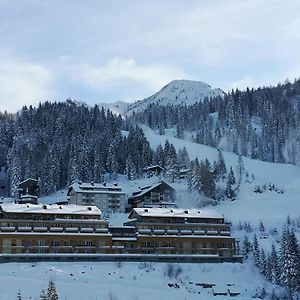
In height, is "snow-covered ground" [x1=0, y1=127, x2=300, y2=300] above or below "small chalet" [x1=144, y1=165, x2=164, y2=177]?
below

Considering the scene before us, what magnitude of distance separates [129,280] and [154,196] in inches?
2123

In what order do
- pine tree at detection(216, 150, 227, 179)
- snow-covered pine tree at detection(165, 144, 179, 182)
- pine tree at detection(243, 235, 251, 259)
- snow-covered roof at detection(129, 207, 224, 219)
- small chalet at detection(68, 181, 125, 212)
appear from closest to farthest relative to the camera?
1. snow-covered roof at detection(129, 207, 224, 219)
2. pine tree at detection(243, 235, 251, 259)
3. small chalet at detection(68, 181, 125, 212)
4. snow-covered pine tree at detection(165, 144, 179, 182)
5. pine tree at detection(216, 150, 227, 179)

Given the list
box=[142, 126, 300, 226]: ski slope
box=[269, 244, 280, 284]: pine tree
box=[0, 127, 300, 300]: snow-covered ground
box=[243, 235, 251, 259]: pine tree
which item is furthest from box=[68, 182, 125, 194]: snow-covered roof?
box=[269, 244, 280, 284]: pine tree

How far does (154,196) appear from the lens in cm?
12688

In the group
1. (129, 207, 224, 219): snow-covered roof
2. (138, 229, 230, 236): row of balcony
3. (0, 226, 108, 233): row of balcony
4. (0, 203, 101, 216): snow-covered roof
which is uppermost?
(0, 203, 101, 216): snow-covered roof

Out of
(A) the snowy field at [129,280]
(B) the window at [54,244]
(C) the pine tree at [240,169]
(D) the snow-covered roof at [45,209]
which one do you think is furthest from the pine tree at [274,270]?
(C) the pine tree at [240,169]

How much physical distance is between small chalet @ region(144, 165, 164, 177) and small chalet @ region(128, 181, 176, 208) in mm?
16540

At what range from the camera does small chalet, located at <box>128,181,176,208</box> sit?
125750mm

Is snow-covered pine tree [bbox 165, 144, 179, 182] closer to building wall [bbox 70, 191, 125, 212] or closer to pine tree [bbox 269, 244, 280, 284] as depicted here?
building wall [bbox 70, 191, 125, 212]

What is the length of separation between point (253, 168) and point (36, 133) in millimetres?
64922

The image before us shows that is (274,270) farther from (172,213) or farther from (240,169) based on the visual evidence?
(240,169)

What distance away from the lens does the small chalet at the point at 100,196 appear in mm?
123812

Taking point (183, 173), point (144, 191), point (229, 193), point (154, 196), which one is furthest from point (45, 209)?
point (183, 173)

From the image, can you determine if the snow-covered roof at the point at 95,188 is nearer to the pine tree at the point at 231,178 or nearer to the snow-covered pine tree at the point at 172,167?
the snow-covered pine tree at the point at 172,167
